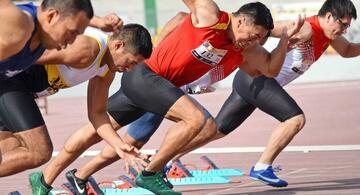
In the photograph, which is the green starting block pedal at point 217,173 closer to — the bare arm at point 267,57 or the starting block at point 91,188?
the starting block at point 91,188

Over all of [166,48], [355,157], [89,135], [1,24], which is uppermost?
[1,24]

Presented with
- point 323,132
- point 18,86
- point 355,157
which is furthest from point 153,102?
point 323,132

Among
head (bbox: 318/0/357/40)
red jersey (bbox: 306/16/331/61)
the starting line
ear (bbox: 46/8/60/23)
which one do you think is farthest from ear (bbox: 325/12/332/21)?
ear (bbox: 46/8/60/23)

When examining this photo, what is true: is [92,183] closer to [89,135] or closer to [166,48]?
[89,135]

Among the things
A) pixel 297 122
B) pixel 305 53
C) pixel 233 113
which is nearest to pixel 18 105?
pixel 297 122

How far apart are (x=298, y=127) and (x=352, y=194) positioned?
1.04 metres

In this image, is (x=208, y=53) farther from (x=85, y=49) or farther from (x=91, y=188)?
(x=91, y=188)

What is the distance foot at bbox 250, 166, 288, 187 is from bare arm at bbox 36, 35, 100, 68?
258 centimetres

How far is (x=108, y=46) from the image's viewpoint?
8.60 m

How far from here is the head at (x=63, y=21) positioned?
7.06 m

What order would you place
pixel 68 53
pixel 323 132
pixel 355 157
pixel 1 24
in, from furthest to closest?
pixel 323 132, pixel 355 157, pixel 68 53, pixel 1 24

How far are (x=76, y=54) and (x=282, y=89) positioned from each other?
2.86 meters

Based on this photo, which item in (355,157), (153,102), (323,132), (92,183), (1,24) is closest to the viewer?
(1,24)

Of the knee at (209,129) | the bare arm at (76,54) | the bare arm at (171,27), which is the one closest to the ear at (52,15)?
Answer: the bare arm at (76,54)
